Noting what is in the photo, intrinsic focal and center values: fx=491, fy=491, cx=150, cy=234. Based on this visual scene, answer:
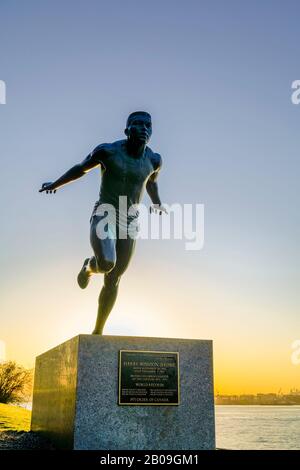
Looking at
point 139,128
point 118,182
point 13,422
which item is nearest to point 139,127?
point 139,128

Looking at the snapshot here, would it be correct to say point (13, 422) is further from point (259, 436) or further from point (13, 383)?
point (259, 436)

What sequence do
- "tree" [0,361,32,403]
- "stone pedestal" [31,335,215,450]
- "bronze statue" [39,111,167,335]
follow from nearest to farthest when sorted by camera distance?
"stone pedestal" [31,335,215,450] < "bronze statue" [39,111,167,335] < "tree" [0,361,32,403]

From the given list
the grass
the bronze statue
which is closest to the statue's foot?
the bronze statue

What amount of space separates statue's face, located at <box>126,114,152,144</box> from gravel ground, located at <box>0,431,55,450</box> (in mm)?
4556

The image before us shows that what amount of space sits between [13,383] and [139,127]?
3108 centimetres

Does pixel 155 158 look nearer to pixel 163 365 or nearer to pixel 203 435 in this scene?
pixel 163 365

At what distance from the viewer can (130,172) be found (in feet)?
23.2

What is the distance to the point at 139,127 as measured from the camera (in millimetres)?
6996

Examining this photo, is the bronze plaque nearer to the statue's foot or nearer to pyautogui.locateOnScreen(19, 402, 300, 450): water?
the statue's foot

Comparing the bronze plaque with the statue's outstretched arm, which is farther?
the statue's outstretched arm

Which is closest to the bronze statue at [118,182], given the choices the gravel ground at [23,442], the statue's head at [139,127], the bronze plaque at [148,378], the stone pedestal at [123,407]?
the statue's head at [139,127]

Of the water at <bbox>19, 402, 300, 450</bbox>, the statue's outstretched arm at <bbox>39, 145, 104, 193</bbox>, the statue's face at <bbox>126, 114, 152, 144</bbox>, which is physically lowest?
the water at <bbox>19, 402, 300, 450</bbox>

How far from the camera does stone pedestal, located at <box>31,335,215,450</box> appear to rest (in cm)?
601

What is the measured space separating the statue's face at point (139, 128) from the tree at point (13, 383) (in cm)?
2969
